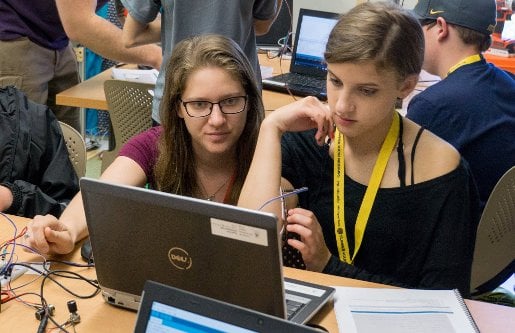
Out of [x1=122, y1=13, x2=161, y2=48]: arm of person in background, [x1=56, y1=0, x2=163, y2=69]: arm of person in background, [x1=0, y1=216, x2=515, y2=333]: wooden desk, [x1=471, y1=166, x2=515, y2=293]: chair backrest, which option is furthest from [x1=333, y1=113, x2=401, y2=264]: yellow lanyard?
[x1=56, y1=0, x2=163, y2=69]: arm of person in background

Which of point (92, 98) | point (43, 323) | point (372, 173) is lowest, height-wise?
point (92, 98)

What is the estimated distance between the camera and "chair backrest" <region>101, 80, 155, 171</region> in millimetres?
2723

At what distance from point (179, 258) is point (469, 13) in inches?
62.6

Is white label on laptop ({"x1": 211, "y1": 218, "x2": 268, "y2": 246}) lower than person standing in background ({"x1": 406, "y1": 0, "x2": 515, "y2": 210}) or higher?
higher

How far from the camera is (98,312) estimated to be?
130cm

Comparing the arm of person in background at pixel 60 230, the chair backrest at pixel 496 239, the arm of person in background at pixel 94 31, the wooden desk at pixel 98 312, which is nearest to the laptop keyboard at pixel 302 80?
the arm of person in background at pixel 94 31

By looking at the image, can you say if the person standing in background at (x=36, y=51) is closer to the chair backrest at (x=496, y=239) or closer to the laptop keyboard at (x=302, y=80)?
the laptop keyboard at (x=302, y=80)

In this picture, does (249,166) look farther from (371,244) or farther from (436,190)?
(436,190)

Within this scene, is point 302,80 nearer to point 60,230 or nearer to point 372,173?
point 372,173

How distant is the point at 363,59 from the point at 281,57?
2.29 m

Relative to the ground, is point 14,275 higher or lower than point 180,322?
lower

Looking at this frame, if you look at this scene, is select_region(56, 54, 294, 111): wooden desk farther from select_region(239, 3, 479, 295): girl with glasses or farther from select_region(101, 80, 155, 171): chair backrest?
select_region(239, 3, 479, 295): girl with glasses

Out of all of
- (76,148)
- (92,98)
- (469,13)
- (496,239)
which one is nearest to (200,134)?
(76,148)

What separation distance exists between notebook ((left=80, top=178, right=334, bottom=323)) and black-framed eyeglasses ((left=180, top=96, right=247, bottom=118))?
1.80 ft
